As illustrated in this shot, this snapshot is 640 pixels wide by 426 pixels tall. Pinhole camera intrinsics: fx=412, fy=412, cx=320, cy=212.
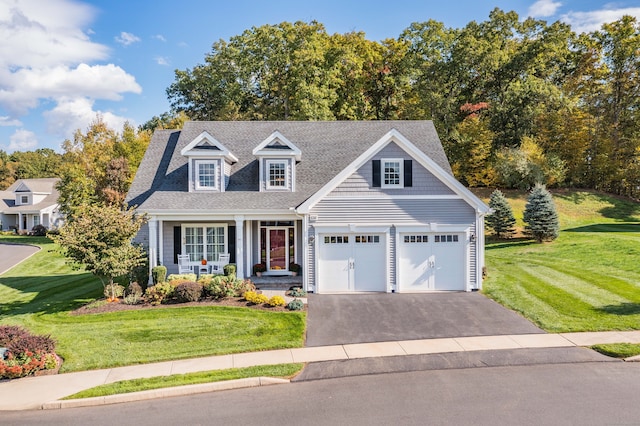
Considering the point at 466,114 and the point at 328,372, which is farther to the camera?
the point at 466,114

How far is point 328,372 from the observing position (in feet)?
32.1

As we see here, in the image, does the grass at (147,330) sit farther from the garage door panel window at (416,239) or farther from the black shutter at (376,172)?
the black shutter at (376,172)

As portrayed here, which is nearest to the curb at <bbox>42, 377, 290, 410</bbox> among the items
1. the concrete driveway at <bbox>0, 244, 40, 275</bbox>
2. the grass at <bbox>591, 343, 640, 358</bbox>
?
the grass at <bbox>591, 343, 640, 358</bbox>

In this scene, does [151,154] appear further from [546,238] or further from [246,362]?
[546,238]

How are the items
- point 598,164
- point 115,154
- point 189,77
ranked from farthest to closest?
1. point 189,77
2. point 598,164
3. point 115,154

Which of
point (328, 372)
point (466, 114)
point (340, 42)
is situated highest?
point (340, 42)

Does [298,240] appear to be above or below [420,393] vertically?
above

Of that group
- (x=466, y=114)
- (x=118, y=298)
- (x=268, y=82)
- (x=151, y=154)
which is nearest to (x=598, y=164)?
(x=466, y=114)

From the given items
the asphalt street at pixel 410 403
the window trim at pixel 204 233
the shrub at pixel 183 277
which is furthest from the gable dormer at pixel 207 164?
the asphalt street at pixel 410 403

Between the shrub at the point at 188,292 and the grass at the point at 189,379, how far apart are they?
5.88m

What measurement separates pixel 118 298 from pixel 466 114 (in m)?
41.8

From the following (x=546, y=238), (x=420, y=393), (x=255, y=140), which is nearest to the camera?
(x=420, y=393)

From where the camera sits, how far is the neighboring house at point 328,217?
55.4 feet

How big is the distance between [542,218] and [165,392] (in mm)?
24868
